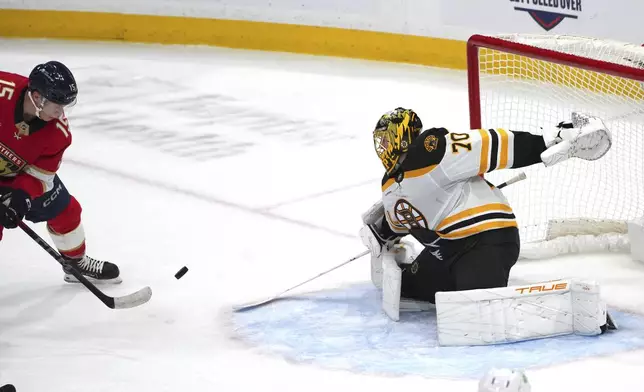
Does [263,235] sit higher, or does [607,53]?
[607,53]

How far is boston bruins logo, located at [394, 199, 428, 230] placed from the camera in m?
2.90

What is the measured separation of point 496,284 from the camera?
9.24 feet

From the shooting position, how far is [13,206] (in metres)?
2.90

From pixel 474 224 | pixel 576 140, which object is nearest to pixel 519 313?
pixel 474 224

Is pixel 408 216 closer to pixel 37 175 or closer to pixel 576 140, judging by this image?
pixel 576 140

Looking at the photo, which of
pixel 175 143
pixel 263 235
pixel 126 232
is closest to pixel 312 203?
pixel 263 235

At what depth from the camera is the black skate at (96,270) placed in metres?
3.33

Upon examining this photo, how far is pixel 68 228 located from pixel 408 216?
1061 millimetres

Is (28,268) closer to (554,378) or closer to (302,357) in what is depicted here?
(302,357)

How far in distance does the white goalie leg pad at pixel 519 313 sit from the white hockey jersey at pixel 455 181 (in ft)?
0.82

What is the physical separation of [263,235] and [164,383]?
121 centimetres

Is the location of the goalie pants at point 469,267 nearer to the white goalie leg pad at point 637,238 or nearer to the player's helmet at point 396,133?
the player's helmet at point 396,133

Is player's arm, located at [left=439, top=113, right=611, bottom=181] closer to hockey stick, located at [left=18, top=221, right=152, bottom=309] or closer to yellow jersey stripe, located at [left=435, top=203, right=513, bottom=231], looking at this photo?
yellow jersey stripe, located at [left=435, top=203, right=513, bottom=231]

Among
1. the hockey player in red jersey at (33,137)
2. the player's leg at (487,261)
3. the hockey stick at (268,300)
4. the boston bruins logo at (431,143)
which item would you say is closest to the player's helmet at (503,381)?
the player's leg at (487,261)
